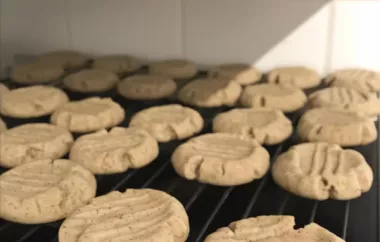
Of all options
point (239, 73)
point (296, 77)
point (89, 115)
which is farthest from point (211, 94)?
point (89, 115)

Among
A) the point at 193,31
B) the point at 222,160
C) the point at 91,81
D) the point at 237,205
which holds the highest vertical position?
the point at 193,31

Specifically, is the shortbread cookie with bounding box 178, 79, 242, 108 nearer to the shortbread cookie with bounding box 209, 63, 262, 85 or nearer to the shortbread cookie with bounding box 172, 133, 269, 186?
the shortbread cookie with bounding box 209, 63, 262, 85

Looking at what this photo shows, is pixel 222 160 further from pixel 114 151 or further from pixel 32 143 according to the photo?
pixel 32 143

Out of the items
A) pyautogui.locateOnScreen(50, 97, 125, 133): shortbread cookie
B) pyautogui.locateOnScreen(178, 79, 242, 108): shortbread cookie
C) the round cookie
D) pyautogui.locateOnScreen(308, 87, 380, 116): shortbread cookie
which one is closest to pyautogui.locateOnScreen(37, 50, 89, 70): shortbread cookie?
pyautogui.locateOnScreen(50, 97, 125, 133): shortbread cookie

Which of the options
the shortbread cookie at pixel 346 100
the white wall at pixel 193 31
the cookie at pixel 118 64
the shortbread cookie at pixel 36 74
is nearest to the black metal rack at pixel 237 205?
the shortbread cookie at pixel 346 100

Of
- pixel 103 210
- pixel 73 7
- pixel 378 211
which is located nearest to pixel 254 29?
pixel 73 7

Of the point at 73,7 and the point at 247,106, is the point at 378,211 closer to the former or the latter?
the point at 247,106

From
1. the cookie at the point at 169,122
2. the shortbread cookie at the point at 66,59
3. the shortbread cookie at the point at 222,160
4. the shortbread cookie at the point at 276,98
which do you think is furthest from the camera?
the shortbread cookie at the point at 66,59

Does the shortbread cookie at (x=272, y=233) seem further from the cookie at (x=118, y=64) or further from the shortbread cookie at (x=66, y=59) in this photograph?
the shortbread cookie at (x=66, y=59)

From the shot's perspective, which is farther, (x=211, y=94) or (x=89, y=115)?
(x=211, y=94)
